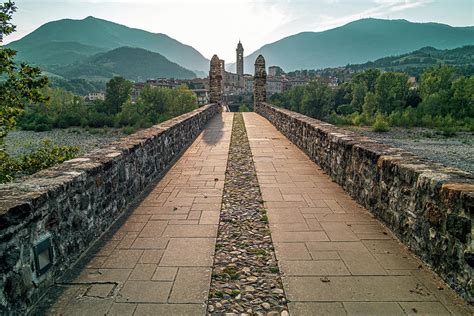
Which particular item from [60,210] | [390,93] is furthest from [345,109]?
[60,210]

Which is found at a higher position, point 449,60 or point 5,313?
point 449,60

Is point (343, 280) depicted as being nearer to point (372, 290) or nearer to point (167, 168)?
point (372, 290)

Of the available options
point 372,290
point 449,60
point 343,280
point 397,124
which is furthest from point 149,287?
point 449,60

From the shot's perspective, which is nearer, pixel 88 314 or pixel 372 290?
pixel 88 314

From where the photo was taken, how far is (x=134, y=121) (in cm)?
3869

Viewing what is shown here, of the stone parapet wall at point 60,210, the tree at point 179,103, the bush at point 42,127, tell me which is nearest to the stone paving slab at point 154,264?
the stone parapet wall at point 60,210

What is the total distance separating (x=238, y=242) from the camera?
338 centimetres

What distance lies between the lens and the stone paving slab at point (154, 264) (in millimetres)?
2385

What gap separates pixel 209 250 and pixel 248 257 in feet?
1.24

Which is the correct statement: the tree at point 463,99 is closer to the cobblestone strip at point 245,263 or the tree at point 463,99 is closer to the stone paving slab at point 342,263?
the stone paving slab at point 342,263

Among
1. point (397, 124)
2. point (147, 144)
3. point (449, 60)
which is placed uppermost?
point (449, 60)

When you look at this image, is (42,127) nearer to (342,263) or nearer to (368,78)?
(342,263)

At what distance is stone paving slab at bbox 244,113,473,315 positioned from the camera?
→ 237cm

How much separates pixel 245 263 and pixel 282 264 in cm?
31
